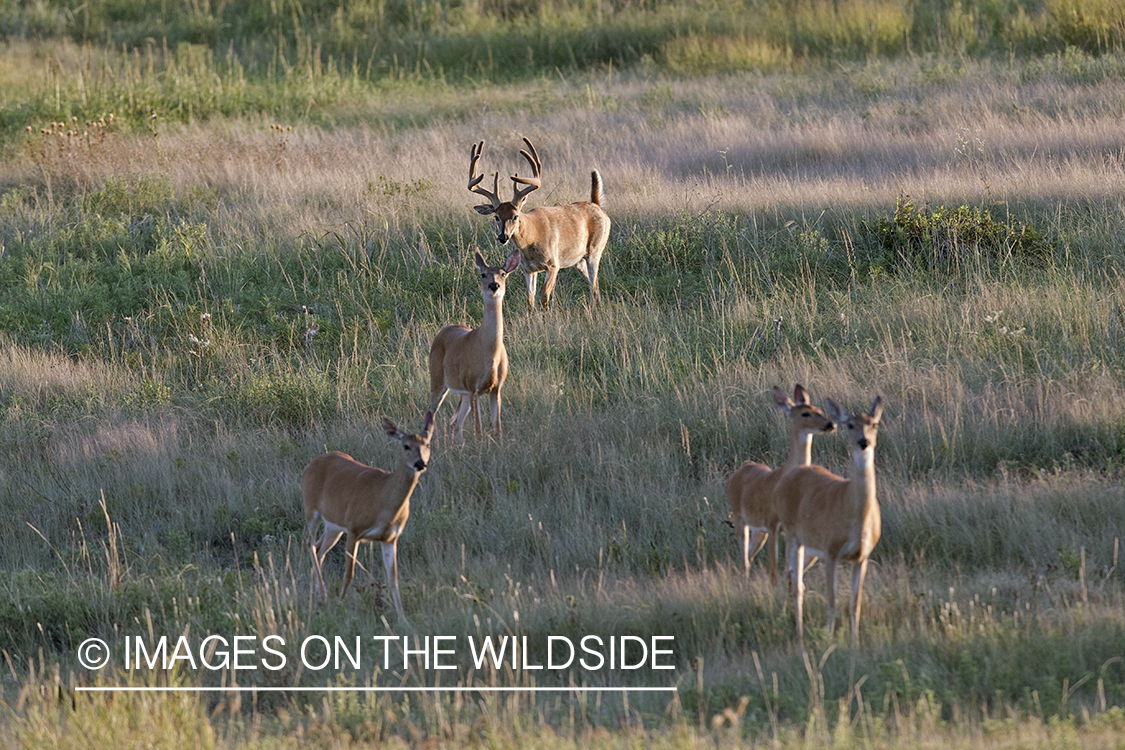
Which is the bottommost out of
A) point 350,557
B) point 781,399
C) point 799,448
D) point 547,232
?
point 350,557

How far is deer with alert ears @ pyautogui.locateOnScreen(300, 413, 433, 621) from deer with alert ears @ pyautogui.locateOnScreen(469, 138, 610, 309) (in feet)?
13.7

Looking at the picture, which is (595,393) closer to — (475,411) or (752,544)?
(475,411)

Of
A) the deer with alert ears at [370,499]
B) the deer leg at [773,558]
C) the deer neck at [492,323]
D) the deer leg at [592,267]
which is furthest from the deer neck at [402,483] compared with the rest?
the deer leg at [592,267]

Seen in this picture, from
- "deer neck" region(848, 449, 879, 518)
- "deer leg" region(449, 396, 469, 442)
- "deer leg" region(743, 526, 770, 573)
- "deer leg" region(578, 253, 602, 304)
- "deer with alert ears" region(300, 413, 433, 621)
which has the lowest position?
"deer leg" region(743, 526, 770, 573)

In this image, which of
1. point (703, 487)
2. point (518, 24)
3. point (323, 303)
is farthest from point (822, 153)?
point (518, 24)

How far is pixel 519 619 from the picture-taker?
18.0ft

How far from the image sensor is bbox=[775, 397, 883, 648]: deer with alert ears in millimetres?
4656

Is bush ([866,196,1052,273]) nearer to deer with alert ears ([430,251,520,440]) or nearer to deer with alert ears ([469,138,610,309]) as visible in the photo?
deer with alert ears ([469,138,610,309])

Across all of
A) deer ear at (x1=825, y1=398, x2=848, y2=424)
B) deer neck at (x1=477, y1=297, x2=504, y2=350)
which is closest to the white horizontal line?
deer ear at (x1=825, y1=398, x2=848, y2=424)

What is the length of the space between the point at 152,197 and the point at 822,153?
779 centimetres

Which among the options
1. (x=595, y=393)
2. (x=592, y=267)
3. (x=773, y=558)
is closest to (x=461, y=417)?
(x=595, y=393)

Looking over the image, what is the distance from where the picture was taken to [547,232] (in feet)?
33.4

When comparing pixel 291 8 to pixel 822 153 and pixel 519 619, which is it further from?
pixel 519 619

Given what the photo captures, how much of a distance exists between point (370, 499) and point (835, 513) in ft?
7.52
